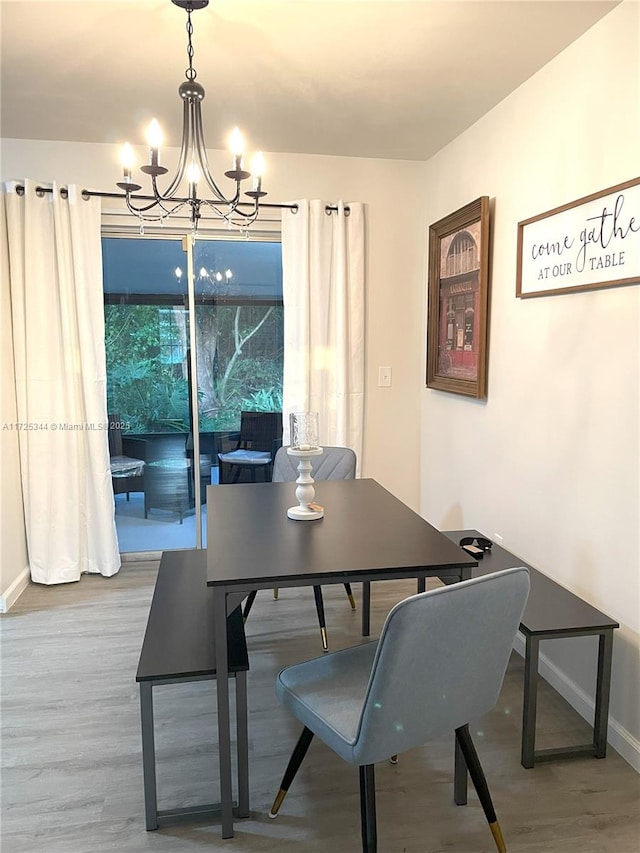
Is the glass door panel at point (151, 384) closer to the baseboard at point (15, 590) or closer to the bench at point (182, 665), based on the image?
the baseboard at point (15, 590)

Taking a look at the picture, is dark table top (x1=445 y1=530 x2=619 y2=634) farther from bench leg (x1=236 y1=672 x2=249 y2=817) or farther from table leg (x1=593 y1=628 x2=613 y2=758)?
bench leg (x1=236 y1=672 x2=249 y2=817)

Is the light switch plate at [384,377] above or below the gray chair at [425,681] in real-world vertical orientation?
above

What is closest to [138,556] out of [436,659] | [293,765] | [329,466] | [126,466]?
[126,466]

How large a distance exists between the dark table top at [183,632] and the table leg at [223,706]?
63mm

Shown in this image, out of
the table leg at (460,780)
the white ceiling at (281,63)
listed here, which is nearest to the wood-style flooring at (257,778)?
the table leg at (460,780)

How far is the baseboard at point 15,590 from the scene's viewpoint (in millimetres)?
3252

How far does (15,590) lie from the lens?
339 centimetres

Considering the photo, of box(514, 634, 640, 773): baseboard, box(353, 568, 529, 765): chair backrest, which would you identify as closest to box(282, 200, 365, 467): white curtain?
box(514, 634, 640, 773): baseboard

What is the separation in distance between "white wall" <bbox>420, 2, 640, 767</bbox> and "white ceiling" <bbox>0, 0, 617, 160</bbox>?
187 mm

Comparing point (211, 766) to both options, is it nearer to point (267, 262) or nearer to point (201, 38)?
point (201, 38)

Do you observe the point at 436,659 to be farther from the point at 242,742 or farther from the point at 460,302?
the point at 460,302

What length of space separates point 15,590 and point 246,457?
1.55 metres

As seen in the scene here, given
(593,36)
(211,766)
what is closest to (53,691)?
(211,766)

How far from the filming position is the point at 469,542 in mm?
2689
